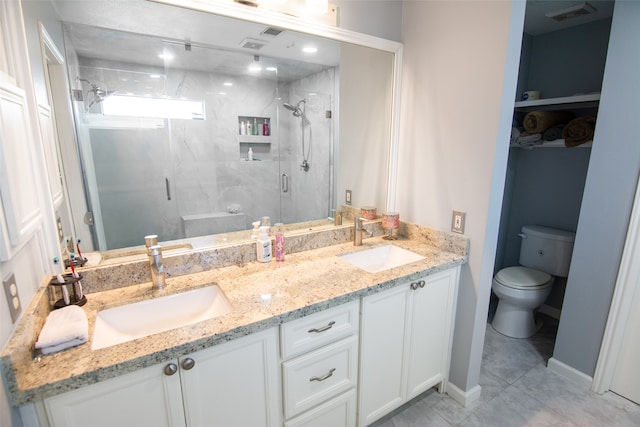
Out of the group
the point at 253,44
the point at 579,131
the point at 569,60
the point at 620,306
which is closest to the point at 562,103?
the point at 579,131

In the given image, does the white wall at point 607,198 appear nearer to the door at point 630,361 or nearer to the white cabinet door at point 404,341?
the door at point 630,361

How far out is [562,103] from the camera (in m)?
2.39

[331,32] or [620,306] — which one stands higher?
[331,32]

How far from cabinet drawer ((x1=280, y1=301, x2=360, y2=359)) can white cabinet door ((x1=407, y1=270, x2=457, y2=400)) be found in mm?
414

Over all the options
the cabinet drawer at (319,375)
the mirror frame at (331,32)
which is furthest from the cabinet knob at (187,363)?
the mirror frame at (331,32)

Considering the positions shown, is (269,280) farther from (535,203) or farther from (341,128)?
(535,203)

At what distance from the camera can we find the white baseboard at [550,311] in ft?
9.55

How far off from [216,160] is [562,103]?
2.59 meters

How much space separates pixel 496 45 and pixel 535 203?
2.00 meters

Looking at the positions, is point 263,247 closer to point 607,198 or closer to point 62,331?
point 62,331

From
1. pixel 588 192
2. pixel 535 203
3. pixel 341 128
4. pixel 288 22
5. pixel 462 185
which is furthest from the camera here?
pixel 535 203

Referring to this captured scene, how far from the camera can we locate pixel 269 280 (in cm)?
147

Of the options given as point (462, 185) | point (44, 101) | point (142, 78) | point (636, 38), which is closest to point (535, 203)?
point (636, 38)

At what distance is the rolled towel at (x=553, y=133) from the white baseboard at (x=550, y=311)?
5.20ft
